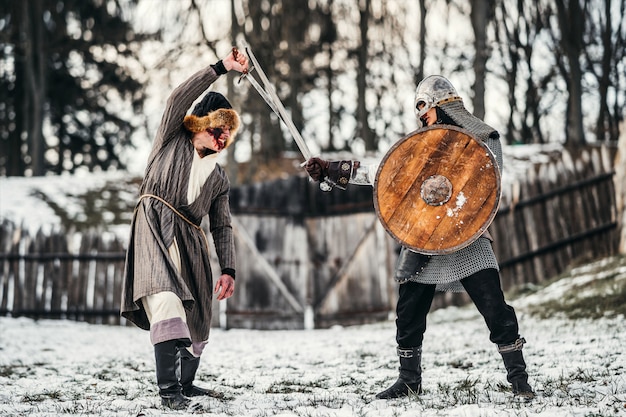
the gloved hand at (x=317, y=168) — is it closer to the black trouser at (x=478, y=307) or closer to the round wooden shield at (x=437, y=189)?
the round wooden shield at (x=437, y=189)

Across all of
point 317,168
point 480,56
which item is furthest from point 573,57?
point 317,168

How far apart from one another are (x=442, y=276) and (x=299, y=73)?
13466 millimetres

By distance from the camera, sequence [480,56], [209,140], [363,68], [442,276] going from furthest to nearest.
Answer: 1. [363,68]
2. [480,56]
3. [209,140]
4. [442,276]

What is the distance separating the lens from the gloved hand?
3.71 meters

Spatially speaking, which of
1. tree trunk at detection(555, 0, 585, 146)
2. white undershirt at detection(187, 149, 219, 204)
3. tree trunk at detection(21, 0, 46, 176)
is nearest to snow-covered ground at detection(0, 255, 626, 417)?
white undershirt at detection(187, 149, 219, 204)

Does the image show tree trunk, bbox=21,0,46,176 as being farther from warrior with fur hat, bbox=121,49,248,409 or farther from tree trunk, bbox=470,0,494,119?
warrior with fur hat, bbox=121,49,248,409

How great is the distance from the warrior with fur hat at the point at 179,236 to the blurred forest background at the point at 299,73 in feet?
32.6

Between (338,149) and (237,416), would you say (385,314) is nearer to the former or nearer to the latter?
(237,416)

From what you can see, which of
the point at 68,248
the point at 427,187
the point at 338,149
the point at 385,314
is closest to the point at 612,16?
the point at 338,149

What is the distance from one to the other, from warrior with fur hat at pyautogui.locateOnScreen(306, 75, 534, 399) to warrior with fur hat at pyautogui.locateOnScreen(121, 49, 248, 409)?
0.60m

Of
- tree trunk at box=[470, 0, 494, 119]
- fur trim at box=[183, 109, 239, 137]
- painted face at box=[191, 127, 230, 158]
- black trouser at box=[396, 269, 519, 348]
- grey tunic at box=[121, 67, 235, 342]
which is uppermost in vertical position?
tree trunk at box=[470, 0, 494, 119]

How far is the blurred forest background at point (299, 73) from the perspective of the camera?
15266 mm

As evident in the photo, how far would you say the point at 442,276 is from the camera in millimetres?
3600

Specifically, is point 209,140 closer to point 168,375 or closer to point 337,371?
point 168,375
